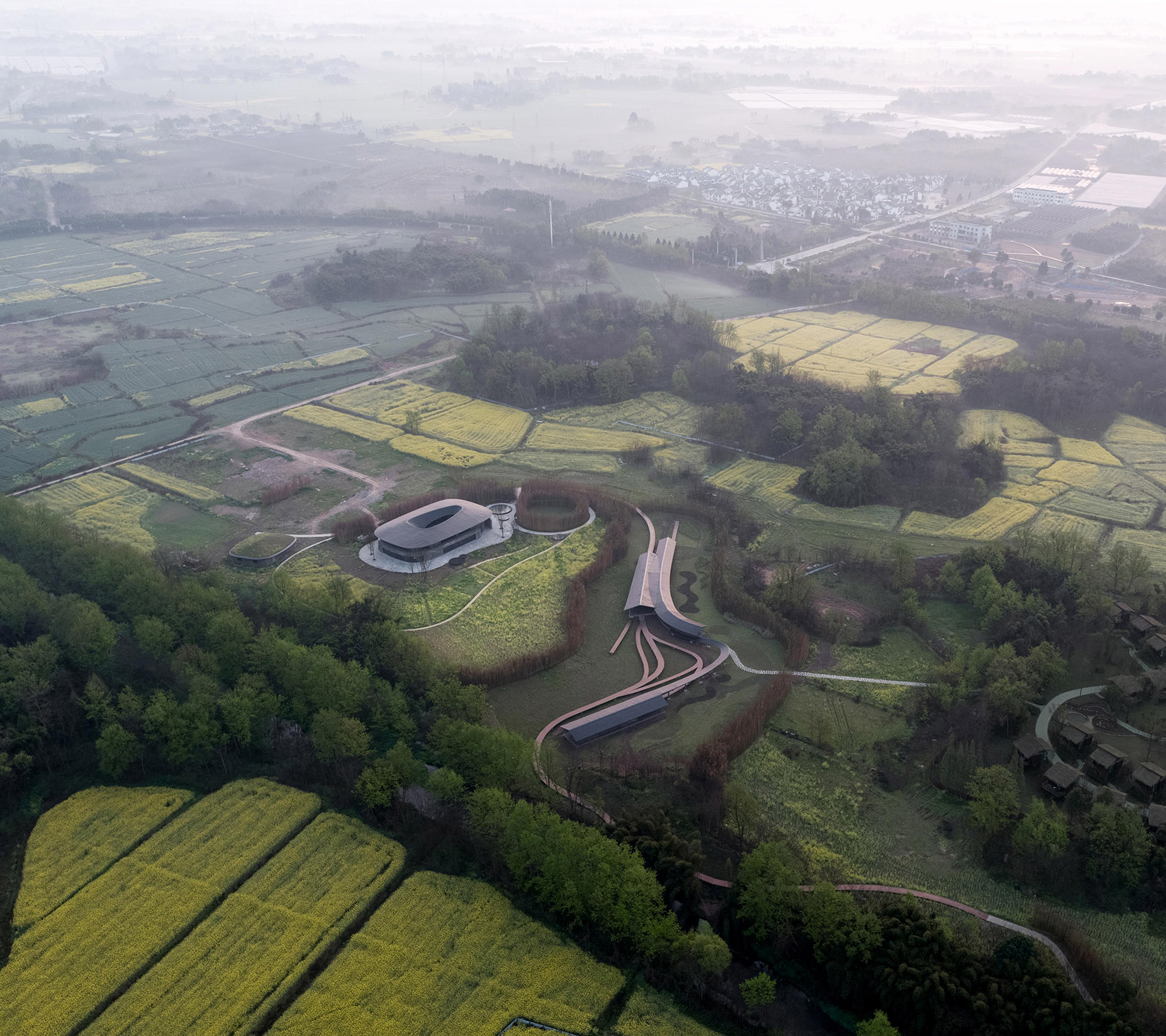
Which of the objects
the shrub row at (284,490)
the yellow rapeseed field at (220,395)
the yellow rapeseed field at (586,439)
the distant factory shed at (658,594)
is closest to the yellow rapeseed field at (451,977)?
the distant factory shed at (658,594)

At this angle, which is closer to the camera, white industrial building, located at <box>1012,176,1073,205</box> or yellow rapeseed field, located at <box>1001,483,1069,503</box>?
yellow rapeseed field, located at <box>1001,483,1069,503</box>

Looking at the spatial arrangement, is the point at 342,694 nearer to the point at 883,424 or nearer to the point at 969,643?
the point at 969,643

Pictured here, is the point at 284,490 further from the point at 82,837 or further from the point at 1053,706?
the point at 1053,706

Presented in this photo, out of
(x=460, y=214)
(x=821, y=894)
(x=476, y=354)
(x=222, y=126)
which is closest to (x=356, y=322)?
(x=476, y=354)

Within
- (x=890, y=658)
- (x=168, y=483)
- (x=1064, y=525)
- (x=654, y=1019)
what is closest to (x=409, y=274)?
(x=168, y=483)

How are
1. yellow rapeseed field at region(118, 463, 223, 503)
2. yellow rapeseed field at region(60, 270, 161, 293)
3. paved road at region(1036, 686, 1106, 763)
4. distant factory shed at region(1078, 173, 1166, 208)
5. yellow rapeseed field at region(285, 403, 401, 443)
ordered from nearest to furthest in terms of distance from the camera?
paved road at region(1036, 686, 1106, 763)
yellow rapeseed field at region(118, 463, 223, 503)
yellow rapeseed field at region(285, 403, 401, 443)
yellow rapeseed field at region(60, 270, 161, 293)
distant factory shed at region(1078, 173, 1166, 208)

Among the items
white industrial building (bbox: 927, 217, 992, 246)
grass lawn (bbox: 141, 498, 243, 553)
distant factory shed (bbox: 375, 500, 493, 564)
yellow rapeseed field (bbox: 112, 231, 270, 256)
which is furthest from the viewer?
white industrial building (bbox: 927, 217, 992, 246)

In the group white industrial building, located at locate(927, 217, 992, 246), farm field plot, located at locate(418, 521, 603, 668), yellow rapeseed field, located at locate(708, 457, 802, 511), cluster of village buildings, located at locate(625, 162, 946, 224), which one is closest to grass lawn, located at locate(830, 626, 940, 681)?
farm field plot, located at locate(418, 521, 603, 668)

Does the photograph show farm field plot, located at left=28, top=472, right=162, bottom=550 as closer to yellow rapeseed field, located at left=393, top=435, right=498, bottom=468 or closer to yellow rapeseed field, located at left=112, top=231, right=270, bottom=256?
yellow rapeseed field, located at left=393, top=435, right=498, bottom=468
